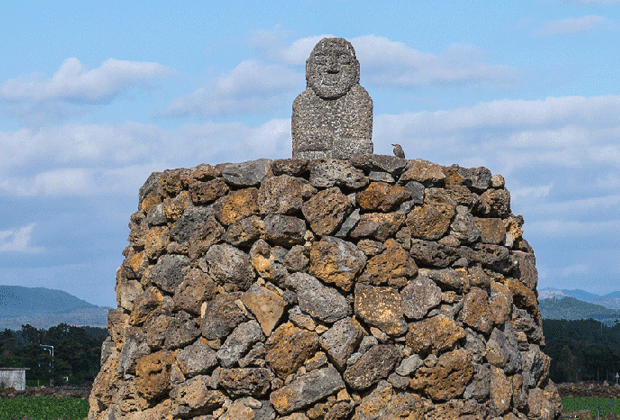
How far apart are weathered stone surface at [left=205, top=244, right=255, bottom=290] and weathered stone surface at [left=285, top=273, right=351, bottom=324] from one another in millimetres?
495

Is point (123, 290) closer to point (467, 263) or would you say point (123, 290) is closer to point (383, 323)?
point (383, 323)

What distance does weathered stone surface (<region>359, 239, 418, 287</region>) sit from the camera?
6852 millimetres

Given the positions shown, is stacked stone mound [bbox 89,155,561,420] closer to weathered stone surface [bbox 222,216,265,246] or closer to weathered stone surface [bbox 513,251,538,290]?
weathered stone surface [bbox 222,216,265,246]

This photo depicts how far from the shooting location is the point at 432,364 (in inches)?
267

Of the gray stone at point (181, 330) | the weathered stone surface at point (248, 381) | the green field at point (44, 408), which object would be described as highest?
the gray stone at point (181, 330)

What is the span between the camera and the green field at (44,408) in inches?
772

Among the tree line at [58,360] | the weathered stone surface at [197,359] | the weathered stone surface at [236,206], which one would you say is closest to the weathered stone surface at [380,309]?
the weathered stone surface at [236,206]

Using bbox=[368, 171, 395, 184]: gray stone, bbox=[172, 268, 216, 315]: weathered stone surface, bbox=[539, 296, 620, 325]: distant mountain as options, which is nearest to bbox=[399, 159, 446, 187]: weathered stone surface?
bbox=[368, 171, 395, 184]: gray stone

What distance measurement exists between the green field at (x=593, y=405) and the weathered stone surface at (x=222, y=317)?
15.9 meters

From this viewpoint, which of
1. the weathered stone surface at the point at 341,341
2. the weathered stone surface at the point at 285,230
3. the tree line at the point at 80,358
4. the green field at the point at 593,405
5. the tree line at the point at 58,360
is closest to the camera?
the weathered stone surface at the point at 341,341

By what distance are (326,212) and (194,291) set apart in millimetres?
1640

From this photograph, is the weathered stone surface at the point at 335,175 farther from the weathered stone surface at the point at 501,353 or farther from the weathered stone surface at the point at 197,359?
the weathered stone surface at the point at 501,353

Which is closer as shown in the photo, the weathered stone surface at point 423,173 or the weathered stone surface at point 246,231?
the weathered stone surface at point 246,231

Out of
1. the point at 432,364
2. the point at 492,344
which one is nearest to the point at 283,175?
the point at 432,364
